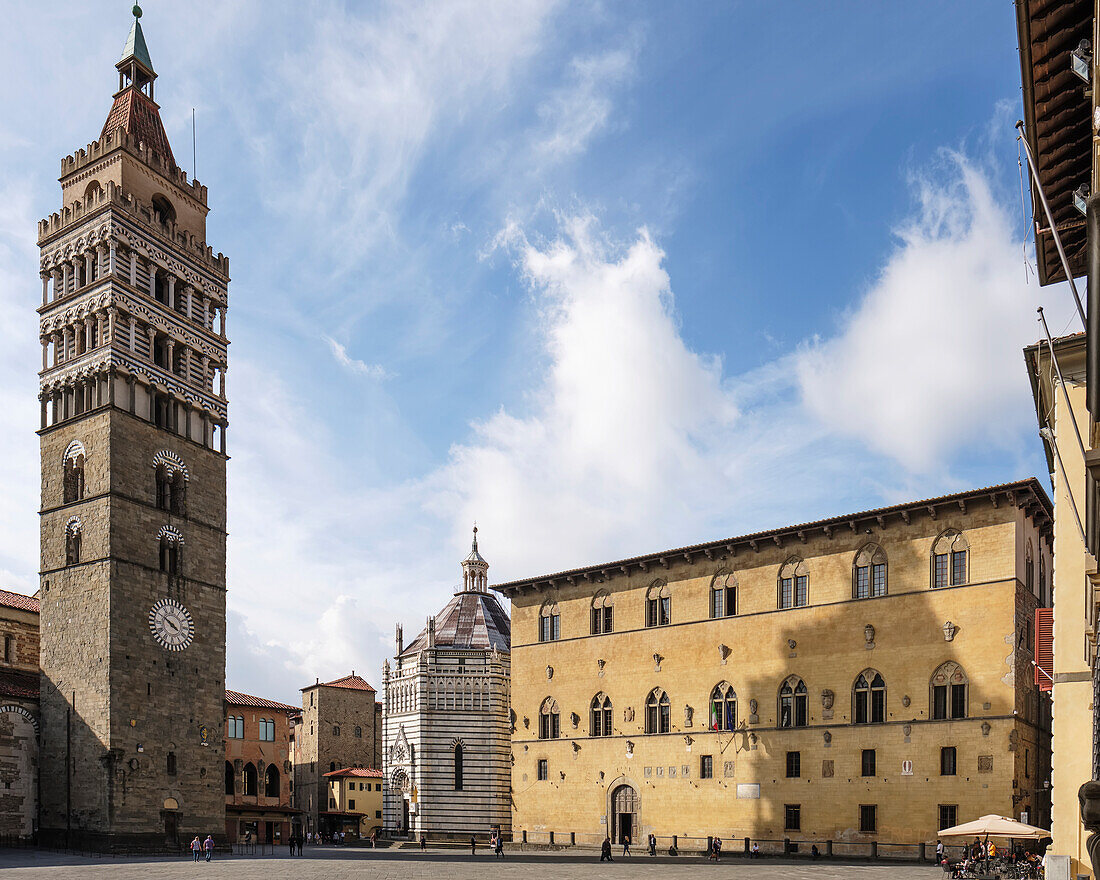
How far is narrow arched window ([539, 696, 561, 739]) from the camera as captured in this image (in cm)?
5012

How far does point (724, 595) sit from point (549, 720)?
11865mm

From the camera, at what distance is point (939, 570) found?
3841 centimetres

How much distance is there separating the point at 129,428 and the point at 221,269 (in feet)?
39.6

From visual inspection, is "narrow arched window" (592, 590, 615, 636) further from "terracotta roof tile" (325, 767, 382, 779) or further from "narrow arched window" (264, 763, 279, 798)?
"narrow arched window" (264, 763, 279, 798)

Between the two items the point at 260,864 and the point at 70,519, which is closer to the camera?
the point at 260,864

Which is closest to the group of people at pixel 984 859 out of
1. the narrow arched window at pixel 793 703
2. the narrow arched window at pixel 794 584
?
the narrow arched window at pixel 793 703

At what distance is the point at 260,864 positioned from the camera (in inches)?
1451

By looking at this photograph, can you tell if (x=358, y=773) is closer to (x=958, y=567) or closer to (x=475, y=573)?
(x=475, y=573)

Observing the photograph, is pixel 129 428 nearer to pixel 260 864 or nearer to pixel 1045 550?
pixel 260 864

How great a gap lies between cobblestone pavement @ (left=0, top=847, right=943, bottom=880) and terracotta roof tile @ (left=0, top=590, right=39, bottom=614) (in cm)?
1240

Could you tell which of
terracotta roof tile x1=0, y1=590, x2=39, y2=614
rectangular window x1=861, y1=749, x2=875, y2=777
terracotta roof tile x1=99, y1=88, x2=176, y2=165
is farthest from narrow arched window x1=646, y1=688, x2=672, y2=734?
terracotta roof tile x1=99, y1=88, x2=176, y2=165

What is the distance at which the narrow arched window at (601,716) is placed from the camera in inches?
1885

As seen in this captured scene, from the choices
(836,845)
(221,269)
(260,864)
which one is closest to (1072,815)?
(836,845)

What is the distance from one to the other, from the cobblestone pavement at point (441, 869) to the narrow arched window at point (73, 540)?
474 inches
